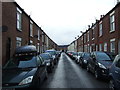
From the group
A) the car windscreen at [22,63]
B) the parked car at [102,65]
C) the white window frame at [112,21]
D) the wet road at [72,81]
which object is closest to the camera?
the car windscreen at [22,63]

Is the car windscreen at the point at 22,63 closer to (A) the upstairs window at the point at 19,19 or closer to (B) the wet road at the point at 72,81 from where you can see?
(B) the wet road at the point at 72,81

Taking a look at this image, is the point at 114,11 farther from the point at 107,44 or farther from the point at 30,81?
the point at 30,81

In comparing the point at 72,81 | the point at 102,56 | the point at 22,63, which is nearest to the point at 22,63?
the point at 22,63

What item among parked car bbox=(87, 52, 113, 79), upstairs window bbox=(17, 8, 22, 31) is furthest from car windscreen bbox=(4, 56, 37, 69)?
upstairs window bbox=(17, 8, 22, 31)

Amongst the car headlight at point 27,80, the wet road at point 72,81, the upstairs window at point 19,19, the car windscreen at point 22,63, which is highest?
the upstairs window at point 19,19

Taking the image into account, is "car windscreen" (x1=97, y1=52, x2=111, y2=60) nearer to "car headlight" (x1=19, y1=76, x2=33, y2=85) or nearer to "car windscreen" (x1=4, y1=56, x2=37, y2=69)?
"car windscreen" (x1=4, y1=56, x2=37, y2=69)

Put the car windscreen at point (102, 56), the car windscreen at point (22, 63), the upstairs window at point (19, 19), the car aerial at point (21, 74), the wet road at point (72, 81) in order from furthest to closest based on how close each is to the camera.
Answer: the upstairs window at point (19, 19)
the car windscreen at point (102, 56)
the wet road at point (72, 81)
the car windscreen at point (22, 63)
the car aerial at point (21, 74)

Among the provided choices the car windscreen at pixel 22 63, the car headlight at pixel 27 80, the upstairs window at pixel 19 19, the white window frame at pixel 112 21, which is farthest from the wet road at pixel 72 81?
the white window frame at pixel 112 21

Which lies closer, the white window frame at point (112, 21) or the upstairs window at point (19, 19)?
the upstairs window at point (19, 19)

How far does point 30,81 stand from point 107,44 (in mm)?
14871

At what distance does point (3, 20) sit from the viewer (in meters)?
11.2

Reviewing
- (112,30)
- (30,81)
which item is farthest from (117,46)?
(30,81)

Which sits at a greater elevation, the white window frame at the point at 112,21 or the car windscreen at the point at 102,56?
the white window frame at the point at 112,21

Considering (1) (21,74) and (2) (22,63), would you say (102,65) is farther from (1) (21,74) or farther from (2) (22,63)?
(1) (21,74)
